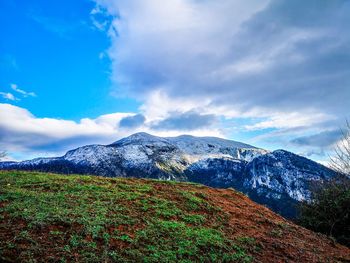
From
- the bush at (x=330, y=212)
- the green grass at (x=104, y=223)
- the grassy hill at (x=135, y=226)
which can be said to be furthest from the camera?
the bush at (x=330, y=212)

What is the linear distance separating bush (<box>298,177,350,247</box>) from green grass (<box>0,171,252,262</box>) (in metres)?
9.36

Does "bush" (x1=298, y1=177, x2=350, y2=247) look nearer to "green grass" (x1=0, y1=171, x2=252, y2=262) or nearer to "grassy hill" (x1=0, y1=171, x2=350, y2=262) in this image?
"grassy hill" (x1=0, y1=171, x2=350, y2=262)

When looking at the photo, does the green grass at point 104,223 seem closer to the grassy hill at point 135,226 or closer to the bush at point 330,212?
the grassy hill at point 135,226

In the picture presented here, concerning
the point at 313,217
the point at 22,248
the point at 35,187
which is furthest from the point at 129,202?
the point at 313,217

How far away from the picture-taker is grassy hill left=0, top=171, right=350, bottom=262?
1174 cm

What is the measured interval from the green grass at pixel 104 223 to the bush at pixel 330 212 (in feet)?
30.7

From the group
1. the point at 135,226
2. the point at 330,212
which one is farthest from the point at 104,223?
the point at 330,212

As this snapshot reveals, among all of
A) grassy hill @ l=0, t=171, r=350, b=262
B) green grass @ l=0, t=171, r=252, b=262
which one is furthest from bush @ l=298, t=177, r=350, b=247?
green grass @ l=0, t=171, r=252, b=262

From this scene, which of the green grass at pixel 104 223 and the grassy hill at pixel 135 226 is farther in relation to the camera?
the grassy hill at pixel 135 226

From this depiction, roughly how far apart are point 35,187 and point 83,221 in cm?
547

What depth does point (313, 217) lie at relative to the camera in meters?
25.3

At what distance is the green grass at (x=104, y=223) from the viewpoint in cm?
1152

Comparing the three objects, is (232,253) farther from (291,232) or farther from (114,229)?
(291,232)

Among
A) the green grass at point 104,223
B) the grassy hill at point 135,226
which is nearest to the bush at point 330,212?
the grassy hill at point 135,226
